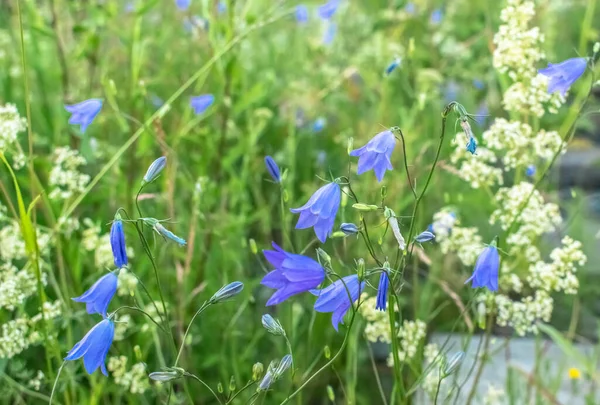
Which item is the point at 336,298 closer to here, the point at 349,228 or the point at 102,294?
the point at 349,228

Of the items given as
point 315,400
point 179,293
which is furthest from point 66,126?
point 315,400

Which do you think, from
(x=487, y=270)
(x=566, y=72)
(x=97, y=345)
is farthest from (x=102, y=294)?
(x=566, y=72)

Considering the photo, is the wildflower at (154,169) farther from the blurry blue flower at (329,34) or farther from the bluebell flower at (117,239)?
the blurry blue flower at (329,34)

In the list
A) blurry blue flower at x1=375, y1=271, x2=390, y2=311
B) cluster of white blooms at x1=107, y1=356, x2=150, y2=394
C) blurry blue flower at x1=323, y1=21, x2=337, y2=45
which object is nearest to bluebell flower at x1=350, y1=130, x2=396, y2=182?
blurry blue flower at x1=375, y1=271, x2=390, y2=311

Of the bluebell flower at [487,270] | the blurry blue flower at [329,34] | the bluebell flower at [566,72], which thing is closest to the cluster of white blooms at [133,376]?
the bluebell flower at [487,270]

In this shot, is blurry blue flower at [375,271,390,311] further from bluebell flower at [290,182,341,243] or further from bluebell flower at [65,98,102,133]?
bluebell flower at [65,98,102,133]

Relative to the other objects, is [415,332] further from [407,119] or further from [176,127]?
[176,127]
